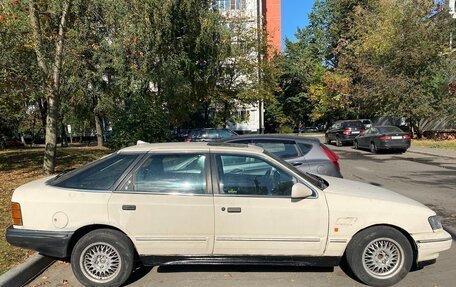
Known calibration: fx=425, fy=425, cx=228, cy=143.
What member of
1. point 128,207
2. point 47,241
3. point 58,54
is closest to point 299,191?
point 128,207

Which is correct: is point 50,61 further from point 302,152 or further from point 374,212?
point 374,212

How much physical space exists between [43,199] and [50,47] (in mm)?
10245

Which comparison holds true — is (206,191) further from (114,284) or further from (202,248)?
(114,284)

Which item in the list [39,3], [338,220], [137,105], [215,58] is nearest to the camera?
[338,220]

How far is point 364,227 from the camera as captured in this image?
469 centimetres

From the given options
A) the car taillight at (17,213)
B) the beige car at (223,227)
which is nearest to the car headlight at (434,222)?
the beige car at (223,227)

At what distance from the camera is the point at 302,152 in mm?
8148

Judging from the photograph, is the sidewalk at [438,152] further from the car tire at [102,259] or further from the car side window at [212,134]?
the car tire at [102,259]

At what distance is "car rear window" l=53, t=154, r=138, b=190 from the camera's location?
16.0 feet

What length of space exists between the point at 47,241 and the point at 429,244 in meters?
4.24

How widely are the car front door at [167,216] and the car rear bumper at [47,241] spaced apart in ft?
1.90

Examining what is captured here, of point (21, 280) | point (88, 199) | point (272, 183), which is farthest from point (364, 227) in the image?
point (21, 280)

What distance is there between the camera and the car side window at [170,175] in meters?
4.82

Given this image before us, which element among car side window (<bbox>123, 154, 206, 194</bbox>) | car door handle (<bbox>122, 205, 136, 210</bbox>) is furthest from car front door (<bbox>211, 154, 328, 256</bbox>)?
car door handle (<bbox>122, 205, 136, 210</bbox>)
